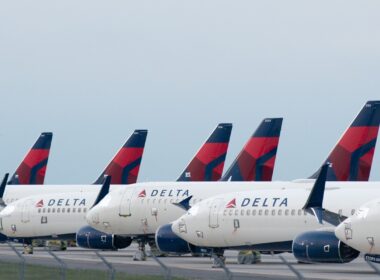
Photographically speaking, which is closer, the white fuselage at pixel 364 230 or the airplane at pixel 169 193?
the white fuselage at pixel 364 230

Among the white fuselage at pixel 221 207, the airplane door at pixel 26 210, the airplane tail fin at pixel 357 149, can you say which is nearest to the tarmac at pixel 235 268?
the white fuselage at pixel 221 207

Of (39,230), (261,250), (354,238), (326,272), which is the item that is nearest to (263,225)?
(261,250)

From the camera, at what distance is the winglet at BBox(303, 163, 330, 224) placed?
169 ft

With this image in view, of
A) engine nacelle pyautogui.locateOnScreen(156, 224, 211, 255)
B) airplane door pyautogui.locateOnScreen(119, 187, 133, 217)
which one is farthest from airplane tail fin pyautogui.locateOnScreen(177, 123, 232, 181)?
engine nacelle pyautogui.locateOnScreen(156, 224, 211, 255)

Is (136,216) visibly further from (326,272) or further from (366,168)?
(326,272)

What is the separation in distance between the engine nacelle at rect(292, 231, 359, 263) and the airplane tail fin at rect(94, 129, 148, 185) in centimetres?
3959

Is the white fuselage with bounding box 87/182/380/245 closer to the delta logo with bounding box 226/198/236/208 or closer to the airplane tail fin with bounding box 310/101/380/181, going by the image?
the delta logo with bounding box 226/198/236/208

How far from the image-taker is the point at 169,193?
2707 inches

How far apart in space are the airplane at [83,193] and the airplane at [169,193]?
1.90 metres

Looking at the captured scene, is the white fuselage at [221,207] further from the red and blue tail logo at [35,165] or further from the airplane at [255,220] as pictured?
the red and blue tail logo at [35,165]

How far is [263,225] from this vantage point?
2328 inches

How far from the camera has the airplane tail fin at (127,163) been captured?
301 feet

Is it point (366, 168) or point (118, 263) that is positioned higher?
point (366, 168)

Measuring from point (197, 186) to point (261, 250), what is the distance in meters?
9.85
